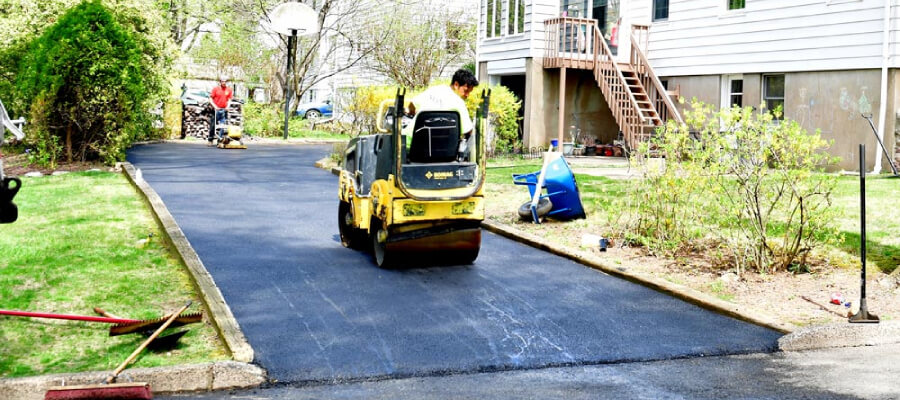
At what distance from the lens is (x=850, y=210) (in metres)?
12.6

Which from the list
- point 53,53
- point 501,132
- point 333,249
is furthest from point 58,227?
point 501,132

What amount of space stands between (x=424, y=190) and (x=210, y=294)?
2.35 metres

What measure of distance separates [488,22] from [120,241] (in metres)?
19.2

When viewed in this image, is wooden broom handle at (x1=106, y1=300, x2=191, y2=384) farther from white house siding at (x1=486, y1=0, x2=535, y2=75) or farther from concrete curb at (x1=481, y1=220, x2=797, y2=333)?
white house siding at (x1=486, y1=0, x2=535, y2=75)

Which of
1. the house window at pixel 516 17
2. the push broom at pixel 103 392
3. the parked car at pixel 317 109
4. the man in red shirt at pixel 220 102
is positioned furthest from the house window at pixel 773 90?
the parked car at pixel 317 109

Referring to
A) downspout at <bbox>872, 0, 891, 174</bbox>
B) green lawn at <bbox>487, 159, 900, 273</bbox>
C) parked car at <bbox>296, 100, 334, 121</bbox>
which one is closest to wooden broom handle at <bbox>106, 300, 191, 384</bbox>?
green lawn at <bbox>487, 159, 900, 273</bbox>

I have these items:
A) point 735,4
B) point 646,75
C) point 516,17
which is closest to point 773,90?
point 735,4

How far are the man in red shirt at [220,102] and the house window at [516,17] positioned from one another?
26.2ft

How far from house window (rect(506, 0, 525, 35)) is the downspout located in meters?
10.1

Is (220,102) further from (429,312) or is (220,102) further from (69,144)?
(429,312)

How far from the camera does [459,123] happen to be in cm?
903

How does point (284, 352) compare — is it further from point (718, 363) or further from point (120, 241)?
point (120, 241)

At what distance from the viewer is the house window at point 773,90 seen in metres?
21.0

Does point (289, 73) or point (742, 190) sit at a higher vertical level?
point (289, 73)
